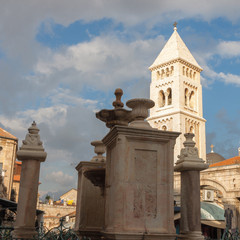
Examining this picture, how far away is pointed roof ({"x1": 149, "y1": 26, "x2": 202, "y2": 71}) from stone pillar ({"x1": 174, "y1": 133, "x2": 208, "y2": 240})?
1960 inches

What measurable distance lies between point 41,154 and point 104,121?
6.41 ft

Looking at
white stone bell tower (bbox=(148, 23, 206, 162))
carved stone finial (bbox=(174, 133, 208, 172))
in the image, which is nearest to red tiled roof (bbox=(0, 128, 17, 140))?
white stone bell tower (bbox=(148, 23, 206, 162))

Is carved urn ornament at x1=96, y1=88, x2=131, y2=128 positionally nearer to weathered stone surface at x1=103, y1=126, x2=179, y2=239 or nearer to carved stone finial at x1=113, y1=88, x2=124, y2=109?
carved stone finial at x1=113, y1=88, x2=124, y2=109

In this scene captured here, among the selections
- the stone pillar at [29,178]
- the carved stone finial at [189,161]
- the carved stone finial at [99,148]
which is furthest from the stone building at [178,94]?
the stone pillar at [29,178]

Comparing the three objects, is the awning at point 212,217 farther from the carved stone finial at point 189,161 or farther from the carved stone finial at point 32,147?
the carved stone finial at point 32,147

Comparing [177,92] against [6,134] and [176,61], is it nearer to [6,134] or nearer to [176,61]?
[176,61]

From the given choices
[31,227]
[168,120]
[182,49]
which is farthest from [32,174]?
[182,49]

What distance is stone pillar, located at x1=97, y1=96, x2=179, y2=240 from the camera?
209 inches

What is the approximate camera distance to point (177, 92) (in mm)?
55438

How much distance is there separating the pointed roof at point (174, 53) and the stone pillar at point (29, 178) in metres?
49.7

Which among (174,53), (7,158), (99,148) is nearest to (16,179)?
(7,158)

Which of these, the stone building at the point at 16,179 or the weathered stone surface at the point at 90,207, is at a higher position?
the stone building at the point at 16,179

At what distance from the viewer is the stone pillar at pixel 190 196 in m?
7.78

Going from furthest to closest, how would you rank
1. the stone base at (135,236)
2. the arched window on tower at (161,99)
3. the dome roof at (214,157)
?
the dome roof at (214,157) < the arched window on tower at (161,99) < the stone base at (135,236)
